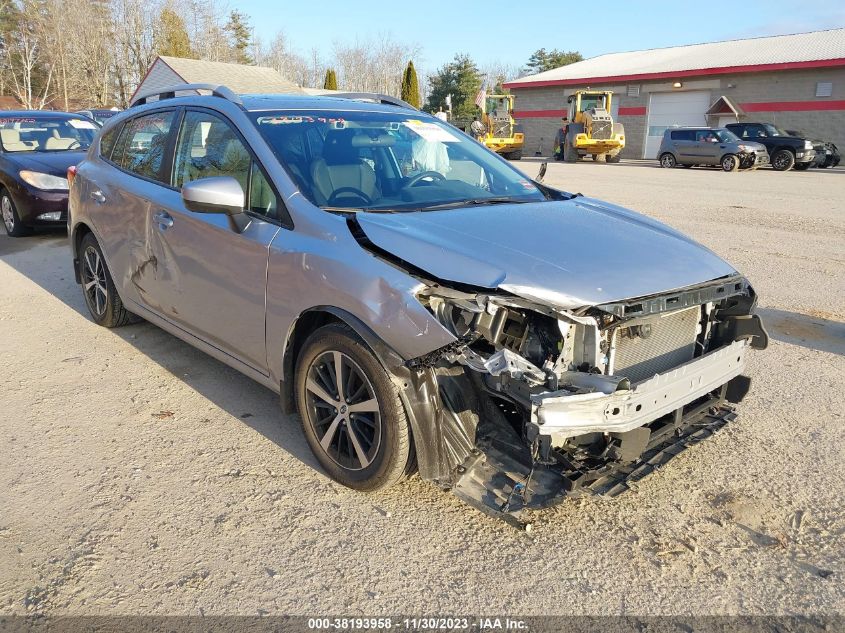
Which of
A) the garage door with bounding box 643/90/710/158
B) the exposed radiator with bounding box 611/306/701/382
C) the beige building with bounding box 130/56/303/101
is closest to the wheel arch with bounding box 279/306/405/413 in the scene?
the exposed radiator with bounding box 611/306/701/382

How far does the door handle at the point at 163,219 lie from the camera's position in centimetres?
416

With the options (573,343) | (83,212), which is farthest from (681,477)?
(83,212)

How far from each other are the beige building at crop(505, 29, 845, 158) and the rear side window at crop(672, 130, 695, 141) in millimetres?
8391

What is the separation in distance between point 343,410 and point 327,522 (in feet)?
1.68

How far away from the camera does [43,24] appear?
181 ft

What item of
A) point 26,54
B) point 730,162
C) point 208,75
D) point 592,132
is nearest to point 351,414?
point 730,162

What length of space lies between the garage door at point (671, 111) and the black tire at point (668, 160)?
8562 mm

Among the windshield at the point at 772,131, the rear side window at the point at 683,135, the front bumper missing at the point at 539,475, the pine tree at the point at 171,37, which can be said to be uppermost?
the pine tree at the point at 171,37

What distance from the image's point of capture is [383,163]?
3.88 metres

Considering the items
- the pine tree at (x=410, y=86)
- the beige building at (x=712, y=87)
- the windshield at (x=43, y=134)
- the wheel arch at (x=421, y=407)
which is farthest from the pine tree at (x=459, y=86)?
the wheel arch at (x=421, y=407)

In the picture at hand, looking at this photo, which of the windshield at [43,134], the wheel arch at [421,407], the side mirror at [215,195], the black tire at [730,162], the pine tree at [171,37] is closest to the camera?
the wheel arch at [421,407]

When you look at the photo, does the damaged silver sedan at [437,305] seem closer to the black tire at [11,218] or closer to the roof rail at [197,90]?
the roof rail at [197,90]

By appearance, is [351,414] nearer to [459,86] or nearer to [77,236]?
[77,236]

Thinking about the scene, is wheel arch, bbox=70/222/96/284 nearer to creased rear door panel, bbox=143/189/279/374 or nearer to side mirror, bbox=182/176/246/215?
creased rear door panel, bbox=143/189/279/374
